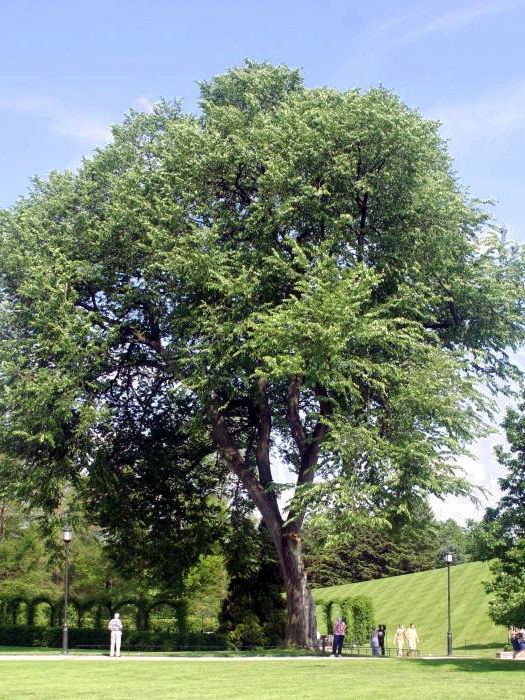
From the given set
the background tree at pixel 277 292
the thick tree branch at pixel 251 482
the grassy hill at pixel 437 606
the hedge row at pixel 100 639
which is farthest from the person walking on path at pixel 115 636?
the grassy hill at pixel 437 606

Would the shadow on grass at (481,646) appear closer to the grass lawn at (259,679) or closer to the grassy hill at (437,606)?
the grassy hill at (437,606)

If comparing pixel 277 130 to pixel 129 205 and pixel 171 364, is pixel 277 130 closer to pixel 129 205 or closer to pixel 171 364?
pixel 129 205

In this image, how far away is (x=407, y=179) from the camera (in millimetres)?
28797

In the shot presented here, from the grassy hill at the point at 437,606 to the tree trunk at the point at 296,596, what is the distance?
15.1 metres

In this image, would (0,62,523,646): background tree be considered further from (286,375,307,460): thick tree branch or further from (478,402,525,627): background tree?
(478,402,525,627): background tree

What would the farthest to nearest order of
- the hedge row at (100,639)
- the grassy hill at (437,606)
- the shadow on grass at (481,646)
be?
the grassy hill at (437,606) < the shadow on grass at (481,646) < the hedge row at (100,639)

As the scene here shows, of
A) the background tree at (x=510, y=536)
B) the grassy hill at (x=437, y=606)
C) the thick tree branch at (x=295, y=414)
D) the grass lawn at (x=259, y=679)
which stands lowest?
the grassy hill at (x=437, y=606)

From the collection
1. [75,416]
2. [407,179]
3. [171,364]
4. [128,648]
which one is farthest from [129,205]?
[128,648]

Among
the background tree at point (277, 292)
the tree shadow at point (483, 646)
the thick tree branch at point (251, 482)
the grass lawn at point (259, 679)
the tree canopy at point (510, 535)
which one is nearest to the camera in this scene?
the grass lawn at point (259, 679)

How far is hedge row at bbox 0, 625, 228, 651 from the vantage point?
37188mm

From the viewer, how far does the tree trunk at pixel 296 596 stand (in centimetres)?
3136

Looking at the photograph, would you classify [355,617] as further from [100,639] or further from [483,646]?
[100,639]

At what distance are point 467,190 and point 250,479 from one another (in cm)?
1362

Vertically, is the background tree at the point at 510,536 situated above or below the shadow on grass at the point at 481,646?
above
